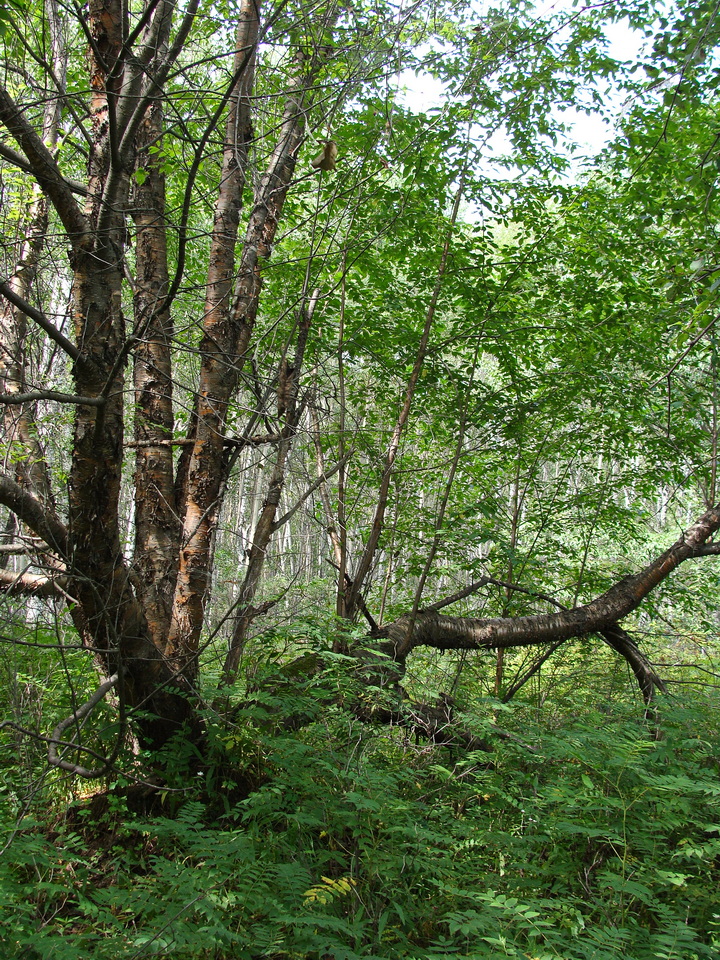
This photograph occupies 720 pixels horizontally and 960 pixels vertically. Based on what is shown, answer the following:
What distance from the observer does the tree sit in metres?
2.74

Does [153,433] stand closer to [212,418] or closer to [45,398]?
[212,418]

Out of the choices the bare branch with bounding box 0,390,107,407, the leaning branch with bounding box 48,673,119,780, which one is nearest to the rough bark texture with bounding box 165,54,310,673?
the leaning branch with bounding box 48,673,119,780

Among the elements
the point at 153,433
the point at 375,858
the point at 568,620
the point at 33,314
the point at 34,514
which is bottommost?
the point at 375,858

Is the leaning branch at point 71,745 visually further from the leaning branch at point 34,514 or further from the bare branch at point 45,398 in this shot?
the bare branch at point 45,398

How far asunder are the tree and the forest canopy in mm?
33

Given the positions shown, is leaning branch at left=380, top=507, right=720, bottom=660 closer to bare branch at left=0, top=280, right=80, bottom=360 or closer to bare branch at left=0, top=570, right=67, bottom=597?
bare branch at left=0, top=570, right=67, bottom=597

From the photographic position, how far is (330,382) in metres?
4.93

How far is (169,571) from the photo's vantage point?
3719 millimetres

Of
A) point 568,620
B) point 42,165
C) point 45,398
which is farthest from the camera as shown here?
point 568,620

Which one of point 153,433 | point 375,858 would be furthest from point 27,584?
point 375,858

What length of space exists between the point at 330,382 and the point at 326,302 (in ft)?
2.97

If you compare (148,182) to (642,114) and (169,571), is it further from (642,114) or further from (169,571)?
(642,114)

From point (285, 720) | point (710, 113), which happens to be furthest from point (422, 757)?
point (710, 113)

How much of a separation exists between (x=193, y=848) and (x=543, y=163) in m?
5.59
